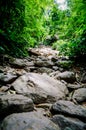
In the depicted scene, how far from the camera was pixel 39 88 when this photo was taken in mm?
3689

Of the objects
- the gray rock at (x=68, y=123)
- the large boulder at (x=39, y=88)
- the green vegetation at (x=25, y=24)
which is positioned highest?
the green vegetation at (x=25, y=24)

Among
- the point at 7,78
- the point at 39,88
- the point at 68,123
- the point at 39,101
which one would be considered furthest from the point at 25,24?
the point at 68,123

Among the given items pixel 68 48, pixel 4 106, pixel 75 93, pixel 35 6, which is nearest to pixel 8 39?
pixel 35 6

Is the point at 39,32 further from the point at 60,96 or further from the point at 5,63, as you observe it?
the point at 60,96

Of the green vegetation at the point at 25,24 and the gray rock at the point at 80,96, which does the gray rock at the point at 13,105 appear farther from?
the green vegetation at the point at 25,24

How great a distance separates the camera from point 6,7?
596 cm

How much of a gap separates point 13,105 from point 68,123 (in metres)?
0.80

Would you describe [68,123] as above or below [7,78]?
below

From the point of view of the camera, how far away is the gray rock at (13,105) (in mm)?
2654

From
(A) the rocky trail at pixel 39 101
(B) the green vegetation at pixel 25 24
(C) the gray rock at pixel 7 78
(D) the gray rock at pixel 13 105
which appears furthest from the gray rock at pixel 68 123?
(B) the green vegetation at pixel 25 24

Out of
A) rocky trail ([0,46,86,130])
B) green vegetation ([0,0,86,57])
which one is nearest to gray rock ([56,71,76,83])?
rocky trail ([0,46,86,130])

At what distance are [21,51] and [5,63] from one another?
64.0 inches

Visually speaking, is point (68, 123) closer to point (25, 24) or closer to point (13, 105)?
point (13, 105)

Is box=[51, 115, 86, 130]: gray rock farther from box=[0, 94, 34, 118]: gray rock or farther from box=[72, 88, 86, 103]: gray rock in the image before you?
box=[72, 88, 86, 103]: gray rock
